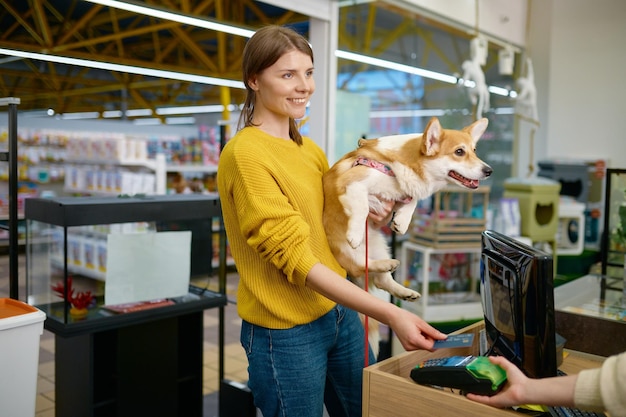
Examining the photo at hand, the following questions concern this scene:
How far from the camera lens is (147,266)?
252 centimetres

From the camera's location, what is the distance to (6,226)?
222 centimetres

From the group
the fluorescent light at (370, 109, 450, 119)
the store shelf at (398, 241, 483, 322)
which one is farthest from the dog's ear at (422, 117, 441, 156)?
the fluorescent light at (370, 109, 450, 119)

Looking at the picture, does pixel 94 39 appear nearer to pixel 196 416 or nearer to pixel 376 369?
pixel 196 416

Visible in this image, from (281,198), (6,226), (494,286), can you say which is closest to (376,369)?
(494,286)

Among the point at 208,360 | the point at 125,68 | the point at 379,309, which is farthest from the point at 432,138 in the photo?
the point at 208,360

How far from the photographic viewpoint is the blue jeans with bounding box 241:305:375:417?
1.46m

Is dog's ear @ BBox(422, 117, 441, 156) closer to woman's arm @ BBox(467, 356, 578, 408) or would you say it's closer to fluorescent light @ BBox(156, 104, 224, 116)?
woman's arm @ BBox(467, 356, 578, 408)

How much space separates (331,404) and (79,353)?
1.32 meters

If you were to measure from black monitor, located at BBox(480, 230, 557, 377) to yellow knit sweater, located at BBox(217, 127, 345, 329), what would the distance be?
405mm

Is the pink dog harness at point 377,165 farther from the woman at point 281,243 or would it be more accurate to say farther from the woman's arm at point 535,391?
the woman's arm at point 535,391

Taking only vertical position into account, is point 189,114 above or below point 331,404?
above

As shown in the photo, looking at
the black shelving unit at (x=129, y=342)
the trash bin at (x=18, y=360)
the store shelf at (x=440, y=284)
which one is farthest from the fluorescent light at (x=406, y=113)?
the trash bin at (x=18, y=360)

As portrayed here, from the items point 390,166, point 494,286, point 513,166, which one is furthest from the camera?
point 513,166

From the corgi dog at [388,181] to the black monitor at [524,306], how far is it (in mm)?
217
